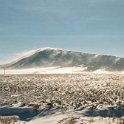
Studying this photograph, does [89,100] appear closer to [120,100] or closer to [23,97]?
[120,100]

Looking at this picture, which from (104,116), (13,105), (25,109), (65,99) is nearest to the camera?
(104,116)

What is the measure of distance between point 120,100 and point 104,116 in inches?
253

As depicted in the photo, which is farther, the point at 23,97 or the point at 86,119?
the point at 23,97

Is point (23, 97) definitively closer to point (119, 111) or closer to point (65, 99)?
point (65, 99)

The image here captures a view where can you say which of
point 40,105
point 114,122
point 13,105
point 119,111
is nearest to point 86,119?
point 114,122

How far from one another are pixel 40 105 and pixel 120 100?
6739 mm

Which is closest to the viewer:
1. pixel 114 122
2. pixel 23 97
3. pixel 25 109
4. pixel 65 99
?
pixel 114 122

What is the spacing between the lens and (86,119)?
23.1 m

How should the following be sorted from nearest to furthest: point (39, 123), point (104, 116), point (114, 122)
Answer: point (114, 122)
point (39, 123)
point (104, 116)

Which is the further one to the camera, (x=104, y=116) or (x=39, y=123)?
(x=104, y=116)

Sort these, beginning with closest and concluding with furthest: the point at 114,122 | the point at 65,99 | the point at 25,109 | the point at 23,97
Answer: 1. the point at 114,122
2. the point at 25,109
3. the point at 65,99
4. the point at 23,97

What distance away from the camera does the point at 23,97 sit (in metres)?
35.2

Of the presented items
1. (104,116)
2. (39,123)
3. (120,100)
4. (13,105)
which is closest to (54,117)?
(39,123)

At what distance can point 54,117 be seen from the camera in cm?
2461
